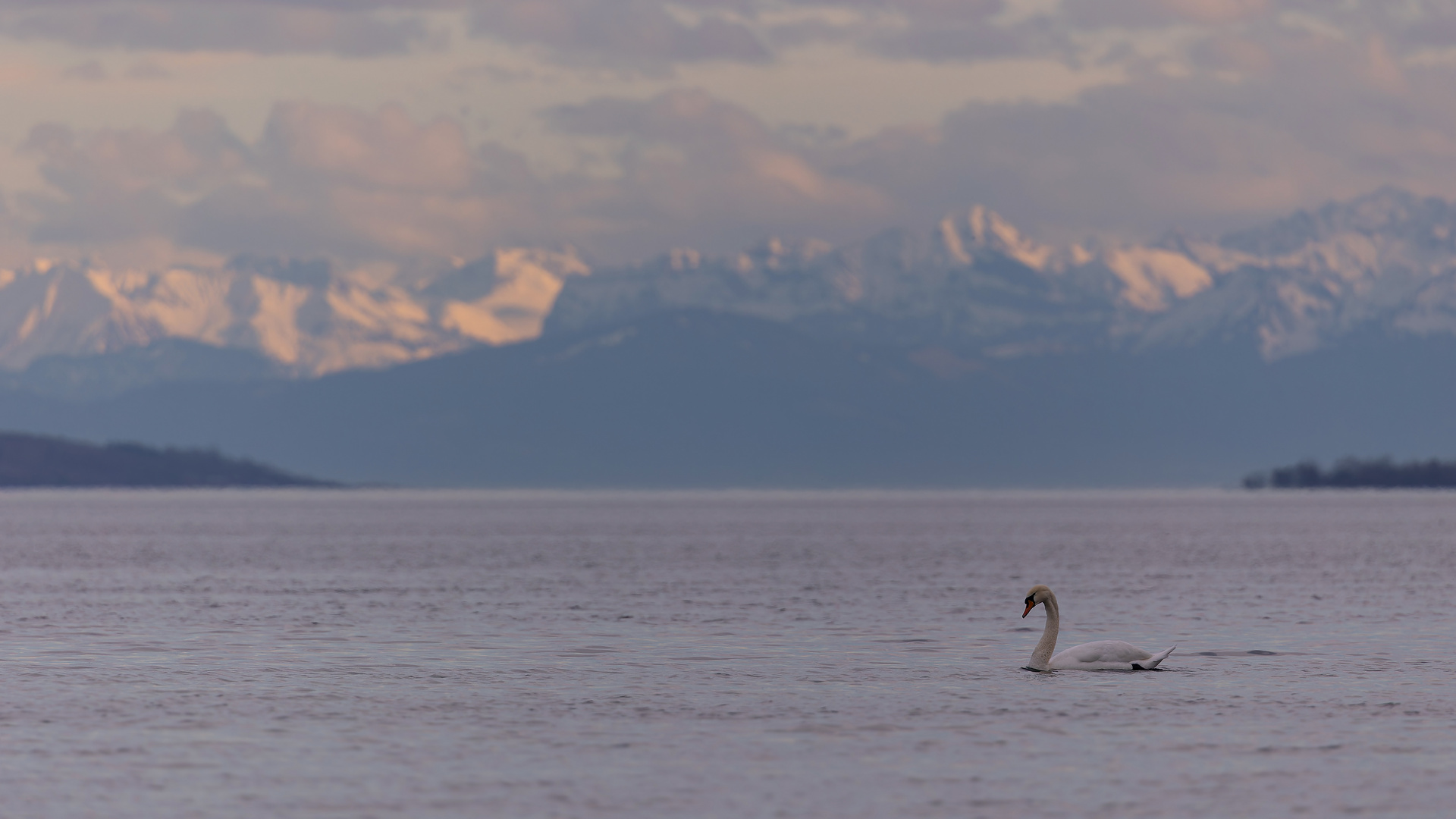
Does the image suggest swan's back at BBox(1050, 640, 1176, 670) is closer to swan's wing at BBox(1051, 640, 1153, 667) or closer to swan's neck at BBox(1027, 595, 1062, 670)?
swan's wing at BBox(1051, 640, 1153, 667)

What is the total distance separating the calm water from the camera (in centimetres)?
3306

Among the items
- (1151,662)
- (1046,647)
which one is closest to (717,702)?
(1046,647)

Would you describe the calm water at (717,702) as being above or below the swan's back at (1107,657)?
below

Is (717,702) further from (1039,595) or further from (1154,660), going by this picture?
(1154,660)

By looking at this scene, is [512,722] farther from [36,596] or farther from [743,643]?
[36,596]

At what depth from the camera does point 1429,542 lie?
515 ft

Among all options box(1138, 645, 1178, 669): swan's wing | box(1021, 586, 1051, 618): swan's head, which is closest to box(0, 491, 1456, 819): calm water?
box(1138, 645, 1178, 669): swan's wing

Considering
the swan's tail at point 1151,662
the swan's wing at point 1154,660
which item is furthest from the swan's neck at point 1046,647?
the swan's wing at point 1154,660

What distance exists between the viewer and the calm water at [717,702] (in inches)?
1302

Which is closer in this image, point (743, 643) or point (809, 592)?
point (743, 643)

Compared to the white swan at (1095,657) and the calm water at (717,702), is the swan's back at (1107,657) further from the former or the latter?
the calm water at (717,702)

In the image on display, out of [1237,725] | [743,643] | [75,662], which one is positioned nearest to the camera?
[1237,725]

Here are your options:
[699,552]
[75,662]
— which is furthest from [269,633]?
[699,552]

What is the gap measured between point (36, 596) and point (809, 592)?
34819 millimetres
